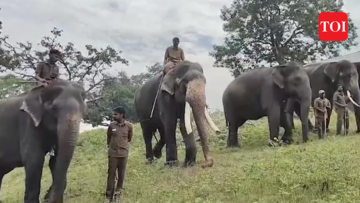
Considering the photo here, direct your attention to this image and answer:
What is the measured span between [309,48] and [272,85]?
22.9 metres

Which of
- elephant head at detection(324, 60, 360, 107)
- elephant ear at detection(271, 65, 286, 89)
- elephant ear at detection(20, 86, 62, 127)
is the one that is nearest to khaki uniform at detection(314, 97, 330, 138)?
elephant head at detection(324, 60, 360, 107)

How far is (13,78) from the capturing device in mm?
28266

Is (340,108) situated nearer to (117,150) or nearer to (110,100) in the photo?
(117,150)

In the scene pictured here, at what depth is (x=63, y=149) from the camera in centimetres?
718

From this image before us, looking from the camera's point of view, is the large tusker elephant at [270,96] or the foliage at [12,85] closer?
the large tusker elephant at [270,96]

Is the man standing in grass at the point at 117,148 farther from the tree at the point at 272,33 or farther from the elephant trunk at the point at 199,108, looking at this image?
the tree at the point at 272,33

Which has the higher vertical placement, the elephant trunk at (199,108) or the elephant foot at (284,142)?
the elephant trunk at (199,108)

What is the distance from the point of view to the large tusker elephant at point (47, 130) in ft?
23.7

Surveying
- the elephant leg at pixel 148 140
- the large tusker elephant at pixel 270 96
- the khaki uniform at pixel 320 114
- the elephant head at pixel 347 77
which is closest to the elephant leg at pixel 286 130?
the large tusker elephant at pixel 270 96

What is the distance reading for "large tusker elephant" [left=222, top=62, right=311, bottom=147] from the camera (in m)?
13.8

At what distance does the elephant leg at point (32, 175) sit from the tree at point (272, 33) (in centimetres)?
2904

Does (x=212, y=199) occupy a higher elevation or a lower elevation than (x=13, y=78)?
lower

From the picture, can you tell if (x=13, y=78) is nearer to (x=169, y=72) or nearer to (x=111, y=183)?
(x=169, y=72)

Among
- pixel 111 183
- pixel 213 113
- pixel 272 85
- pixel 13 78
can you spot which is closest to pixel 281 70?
pixel 272 85
